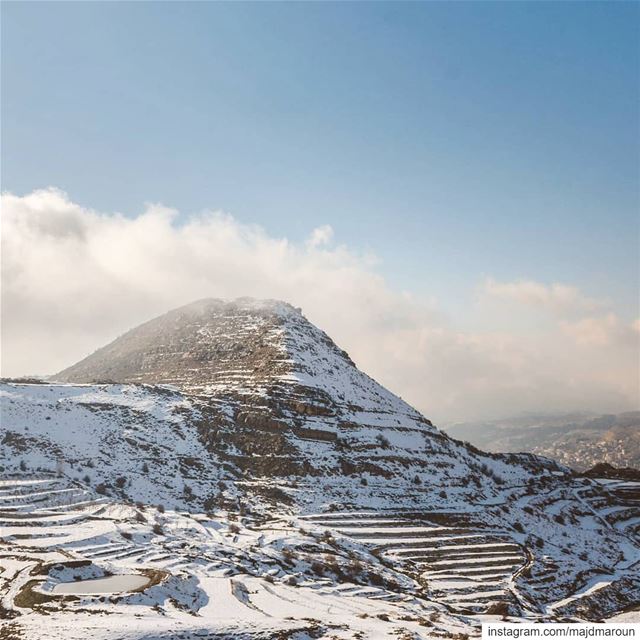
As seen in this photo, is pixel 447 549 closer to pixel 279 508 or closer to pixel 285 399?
pixel 279 508

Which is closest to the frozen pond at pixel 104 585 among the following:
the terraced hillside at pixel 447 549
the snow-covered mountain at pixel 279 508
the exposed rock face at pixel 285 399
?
the snow-covered mountain at pixel 279 508

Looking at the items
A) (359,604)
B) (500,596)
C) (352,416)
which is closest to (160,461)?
(352,416)

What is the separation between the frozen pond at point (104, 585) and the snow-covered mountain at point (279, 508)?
21.6 inches

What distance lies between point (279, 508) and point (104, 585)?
2878 centimetres

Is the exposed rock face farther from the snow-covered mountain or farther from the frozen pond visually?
the frozen pond

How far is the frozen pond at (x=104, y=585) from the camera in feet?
100

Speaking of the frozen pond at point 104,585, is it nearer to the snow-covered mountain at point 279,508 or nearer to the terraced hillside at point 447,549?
the snow-covered mountain at point 279,508

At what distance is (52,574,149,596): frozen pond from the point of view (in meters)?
30.6

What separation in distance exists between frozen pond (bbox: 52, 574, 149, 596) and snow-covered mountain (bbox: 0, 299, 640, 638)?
55 cm

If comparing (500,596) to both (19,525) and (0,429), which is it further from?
(0,429)

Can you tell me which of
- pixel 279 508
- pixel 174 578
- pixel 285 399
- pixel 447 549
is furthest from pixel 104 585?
pixel 285 399

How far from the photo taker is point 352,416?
8000 cm

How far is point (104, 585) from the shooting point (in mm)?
32188

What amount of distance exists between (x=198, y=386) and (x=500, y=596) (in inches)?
2214
